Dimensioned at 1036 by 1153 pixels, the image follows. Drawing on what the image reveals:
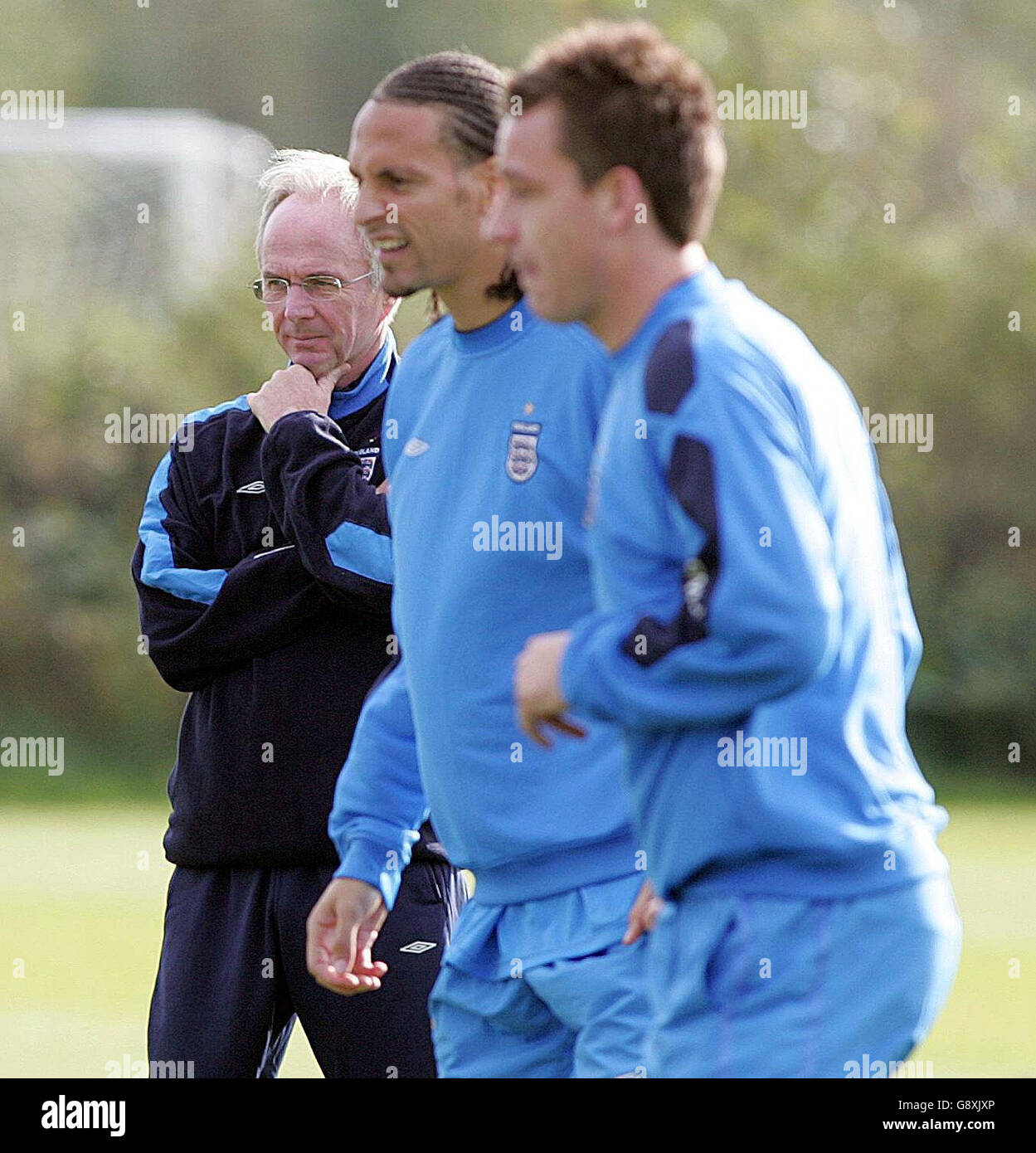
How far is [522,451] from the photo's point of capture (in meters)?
3.07

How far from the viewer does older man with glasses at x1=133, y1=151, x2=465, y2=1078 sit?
3.89m

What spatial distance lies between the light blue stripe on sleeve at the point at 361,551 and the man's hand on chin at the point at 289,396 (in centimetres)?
30

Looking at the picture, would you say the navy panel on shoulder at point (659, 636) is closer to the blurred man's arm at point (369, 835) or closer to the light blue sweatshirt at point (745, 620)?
the light blue sweatshirt at point (745, 620)

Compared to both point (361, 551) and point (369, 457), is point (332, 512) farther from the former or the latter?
point (369, 457)

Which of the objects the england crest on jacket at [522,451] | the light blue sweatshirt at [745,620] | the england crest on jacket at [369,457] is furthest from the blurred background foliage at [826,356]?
the light blue sweatshirt at [745,620]

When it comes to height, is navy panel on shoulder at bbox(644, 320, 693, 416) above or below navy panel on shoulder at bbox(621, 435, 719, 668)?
above

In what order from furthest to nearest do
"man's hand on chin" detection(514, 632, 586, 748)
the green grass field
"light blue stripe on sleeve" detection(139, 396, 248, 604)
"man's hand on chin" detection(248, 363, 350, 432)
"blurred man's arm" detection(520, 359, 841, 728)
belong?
the green grass field, "light blue stripe on sleeve" detection(139, 396, 248, 604), "man's hand on chin" detection(248, 363, 350, 432), "man's hand on chin" detection(514, 632, 586, 748), "blurred man's arm" detection(520, 359, 841, 728)

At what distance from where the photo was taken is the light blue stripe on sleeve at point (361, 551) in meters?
3.81

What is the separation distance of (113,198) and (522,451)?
27.8 meters

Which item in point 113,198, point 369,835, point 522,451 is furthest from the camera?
point 113,198

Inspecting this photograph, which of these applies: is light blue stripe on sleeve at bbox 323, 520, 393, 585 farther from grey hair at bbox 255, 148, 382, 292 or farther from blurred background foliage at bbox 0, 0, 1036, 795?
blurred background foliage at bbox 0, 0, 1036, 795

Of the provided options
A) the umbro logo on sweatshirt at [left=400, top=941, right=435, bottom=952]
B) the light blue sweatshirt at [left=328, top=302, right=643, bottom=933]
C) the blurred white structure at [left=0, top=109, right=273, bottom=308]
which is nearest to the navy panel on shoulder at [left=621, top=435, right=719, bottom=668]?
the light blue sweatshirt at [left=328, top=302, right=643, bottom=933]

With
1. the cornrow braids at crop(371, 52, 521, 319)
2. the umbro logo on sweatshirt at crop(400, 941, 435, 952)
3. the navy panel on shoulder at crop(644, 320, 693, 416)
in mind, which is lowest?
the umbro logo on sweatshirt at crop(400, 941, 435, 952)

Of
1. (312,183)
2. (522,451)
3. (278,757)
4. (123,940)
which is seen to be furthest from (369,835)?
(123,940)
